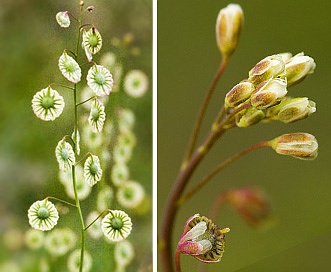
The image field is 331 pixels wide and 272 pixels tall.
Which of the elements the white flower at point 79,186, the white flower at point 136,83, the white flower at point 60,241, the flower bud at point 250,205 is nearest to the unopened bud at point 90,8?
the white flower at point 136,83

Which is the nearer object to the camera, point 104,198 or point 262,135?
point 104,198

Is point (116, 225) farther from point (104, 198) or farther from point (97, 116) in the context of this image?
point (97, 116)

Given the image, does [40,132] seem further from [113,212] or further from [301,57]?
[301,57]

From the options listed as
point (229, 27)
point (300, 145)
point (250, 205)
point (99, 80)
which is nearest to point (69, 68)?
point (99, 80)

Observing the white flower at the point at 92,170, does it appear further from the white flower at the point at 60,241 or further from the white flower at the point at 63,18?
the white flower at the point at 63,18

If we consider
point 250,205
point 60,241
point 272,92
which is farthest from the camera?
point 250,205

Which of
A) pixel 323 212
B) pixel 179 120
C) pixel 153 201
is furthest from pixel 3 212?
pixel 323 212

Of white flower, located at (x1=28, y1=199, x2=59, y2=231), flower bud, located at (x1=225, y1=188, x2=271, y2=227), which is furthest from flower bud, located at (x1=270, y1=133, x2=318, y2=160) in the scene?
white flower, located at (x1=28, y1=199, x2=59, y2=231)
